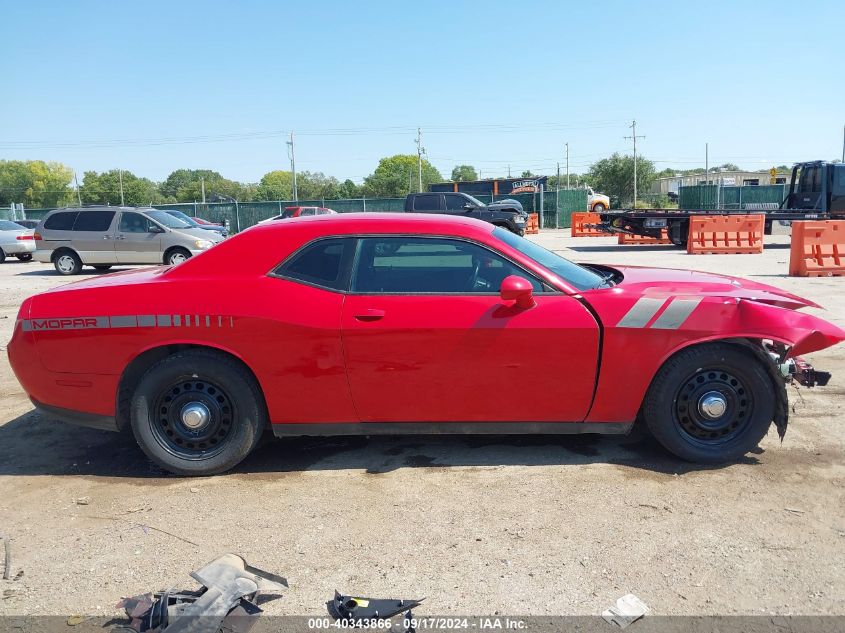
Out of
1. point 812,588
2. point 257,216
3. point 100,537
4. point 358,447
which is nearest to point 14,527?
point 100,537

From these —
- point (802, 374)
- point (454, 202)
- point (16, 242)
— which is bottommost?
point (802, 374)

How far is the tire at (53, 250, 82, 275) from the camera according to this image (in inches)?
653

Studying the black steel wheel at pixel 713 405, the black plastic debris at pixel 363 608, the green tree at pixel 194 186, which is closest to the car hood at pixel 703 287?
the black steel wheel at pixel 713 405

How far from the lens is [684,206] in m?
40.1

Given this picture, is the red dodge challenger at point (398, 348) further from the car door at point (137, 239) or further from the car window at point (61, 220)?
the car window at point (61, 220)

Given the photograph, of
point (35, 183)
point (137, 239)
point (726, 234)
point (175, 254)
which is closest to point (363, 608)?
point (175, 254)

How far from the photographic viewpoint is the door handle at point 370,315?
3.88m

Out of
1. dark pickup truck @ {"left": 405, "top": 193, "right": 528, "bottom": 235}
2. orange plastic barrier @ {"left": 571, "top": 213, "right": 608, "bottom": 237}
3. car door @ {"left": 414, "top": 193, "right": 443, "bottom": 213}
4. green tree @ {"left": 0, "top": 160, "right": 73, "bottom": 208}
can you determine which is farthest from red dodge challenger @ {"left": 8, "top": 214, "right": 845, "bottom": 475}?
green tree @ {"left": 0, "top": 160, "right": 73, "bottom": 208}

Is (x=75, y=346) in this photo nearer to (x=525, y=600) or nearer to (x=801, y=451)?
(x=525, y=600)

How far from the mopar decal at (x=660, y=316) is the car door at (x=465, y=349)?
0.73 ft

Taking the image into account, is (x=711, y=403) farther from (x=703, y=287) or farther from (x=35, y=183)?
(x=35, y=183)

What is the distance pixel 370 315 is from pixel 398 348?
26 cm

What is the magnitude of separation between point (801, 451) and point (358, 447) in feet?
9.62

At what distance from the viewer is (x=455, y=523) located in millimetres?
3428
